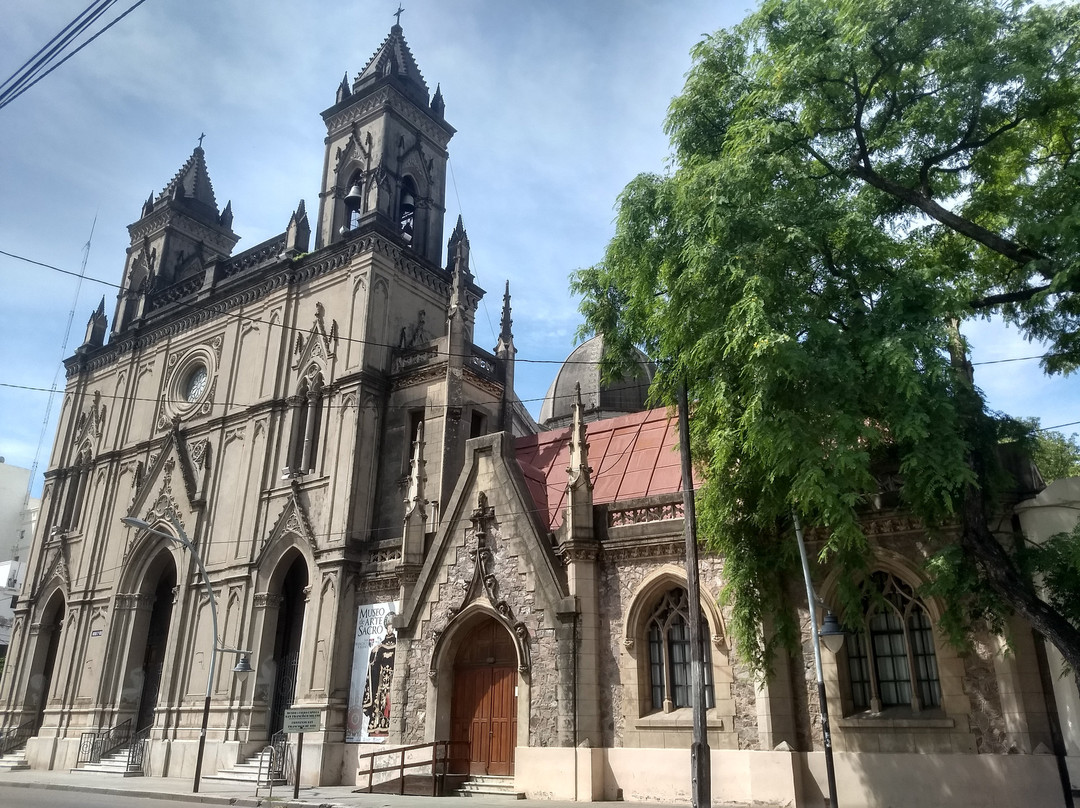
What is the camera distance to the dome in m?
32.3

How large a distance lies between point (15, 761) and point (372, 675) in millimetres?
16980

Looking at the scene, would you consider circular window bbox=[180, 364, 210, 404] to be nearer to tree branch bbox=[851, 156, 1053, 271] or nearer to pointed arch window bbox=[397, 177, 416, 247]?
pointed arch window bbox=[397, 177, 416, 247]

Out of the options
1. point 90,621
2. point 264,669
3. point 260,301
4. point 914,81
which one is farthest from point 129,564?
point 914,81

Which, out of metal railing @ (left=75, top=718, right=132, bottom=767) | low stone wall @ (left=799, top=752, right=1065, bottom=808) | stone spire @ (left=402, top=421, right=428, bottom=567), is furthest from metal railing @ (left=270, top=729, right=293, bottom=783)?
low stone wall @ (left=799, top=752, right=1065, bottom=808)

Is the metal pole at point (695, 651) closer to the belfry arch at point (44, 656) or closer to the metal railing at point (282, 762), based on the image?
the metal railing at point (282, 762)

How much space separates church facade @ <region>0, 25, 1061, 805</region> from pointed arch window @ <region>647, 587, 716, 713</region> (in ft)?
0.22

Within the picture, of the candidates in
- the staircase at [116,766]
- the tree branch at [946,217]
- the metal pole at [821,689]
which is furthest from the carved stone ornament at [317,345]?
the tree branch at [946,217]

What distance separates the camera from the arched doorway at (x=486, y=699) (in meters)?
19.6

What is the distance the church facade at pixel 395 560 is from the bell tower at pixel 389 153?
0.45ft

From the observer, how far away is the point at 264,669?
1021 inches

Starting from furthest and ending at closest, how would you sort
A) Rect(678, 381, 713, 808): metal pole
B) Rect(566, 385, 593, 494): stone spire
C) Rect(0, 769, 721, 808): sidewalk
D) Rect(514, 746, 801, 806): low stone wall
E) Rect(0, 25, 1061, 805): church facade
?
Rect(566, 385, 593, 494): stone spire
Rect(0, 769, 721, 808): sidewalk
Rect(0, 25, 1061, 805): church facade
Rect(514, 746, 801, 806): low stone wall
Rect(678, 381, 713, 808): metal pole

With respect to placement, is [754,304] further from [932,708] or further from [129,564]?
[129,564]

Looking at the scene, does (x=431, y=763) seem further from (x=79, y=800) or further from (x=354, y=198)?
(x=354, y=198)

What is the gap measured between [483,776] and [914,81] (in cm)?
1662
